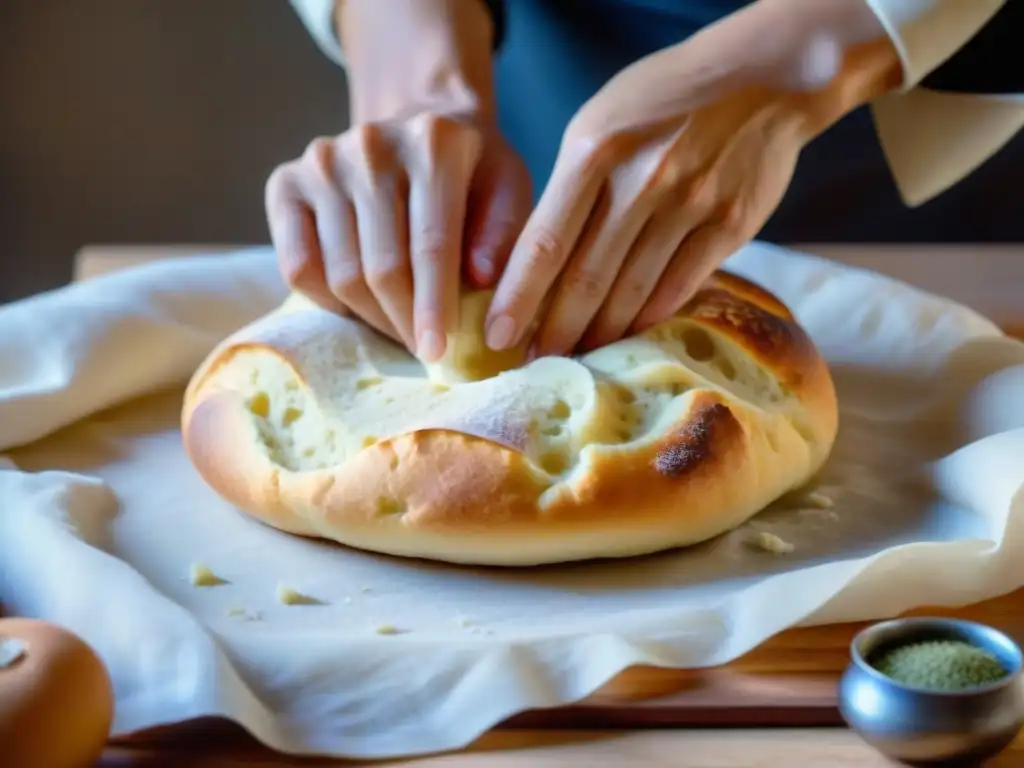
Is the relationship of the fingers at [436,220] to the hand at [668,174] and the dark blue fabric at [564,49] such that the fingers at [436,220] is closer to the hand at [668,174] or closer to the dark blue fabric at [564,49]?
the hand at [668,174]

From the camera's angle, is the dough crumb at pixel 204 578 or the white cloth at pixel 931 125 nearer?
the dough crumb at pixel 204 578

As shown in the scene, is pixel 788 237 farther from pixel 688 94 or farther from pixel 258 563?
pixel 258 563

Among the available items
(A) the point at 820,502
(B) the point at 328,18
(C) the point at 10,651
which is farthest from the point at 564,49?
(C) the point at 10,651

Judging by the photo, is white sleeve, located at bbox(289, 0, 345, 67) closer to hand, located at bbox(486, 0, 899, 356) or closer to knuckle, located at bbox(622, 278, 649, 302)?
hand, located at bbox(486, 0, 899, 356)

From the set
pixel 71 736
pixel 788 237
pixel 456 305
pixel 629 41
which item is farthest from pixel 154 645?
pixel 788 237

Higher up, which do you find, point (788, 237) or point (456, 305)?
point (456, 305)

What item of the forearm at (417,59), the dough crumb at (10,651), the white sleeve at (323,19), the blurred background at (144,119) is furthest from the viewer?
the blurred background at (144,119)

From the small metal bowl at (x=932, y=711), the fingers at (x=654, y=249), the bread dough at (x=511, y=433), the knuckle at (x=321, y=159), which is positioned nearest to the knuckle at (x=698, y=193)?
the fingers at (x=654, y=249)

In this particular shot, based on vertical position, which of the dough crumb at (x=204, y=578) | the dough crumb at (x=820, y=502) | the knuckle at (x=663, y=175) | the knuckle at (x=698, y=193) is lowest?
the dough crumb at (x=820, y=502)
